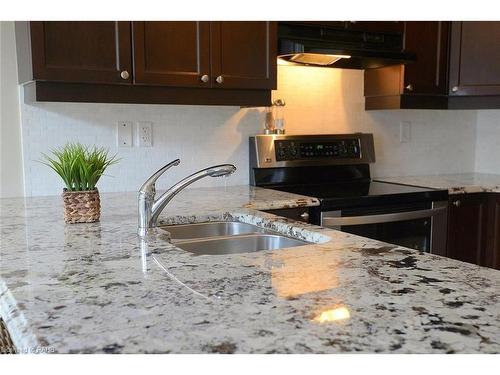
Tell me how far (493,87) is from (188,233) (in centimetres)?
203

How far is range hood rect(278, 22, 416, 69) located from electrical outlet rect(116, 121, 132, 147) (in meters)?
0.80

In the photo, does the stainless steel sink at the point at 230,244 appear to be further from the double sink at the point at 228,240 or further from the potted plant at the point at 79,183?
the potted plant at the point at 79,183

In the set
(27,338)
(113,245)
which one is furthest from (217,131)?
(27,338)

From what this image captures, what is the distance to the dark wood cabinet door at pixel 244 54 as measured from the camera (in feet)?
7.93

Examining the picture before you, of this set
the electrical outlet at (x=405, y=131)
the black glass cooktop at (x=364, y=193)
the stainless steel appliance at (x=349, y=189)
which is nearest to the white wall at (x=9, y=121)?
the stainless steel appliance at (x=349, y=189)

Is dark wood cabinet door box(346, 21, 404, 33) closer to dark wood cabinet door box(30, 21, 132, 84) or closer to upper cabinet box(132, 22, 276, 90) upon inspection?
upper cabinet box(132, 22, 276, 90)

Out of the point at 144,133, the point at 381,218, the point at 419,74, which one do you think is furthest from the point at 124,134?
the point at 419,74

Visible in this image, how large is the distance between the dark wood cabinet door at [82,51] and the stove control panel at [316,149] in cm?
94

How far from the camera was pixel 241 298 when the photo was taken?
994 millimetres

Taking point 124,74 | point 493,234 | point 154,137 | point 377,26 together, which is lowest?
point 493,234

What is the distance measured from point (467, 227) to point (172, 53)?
1.72m
